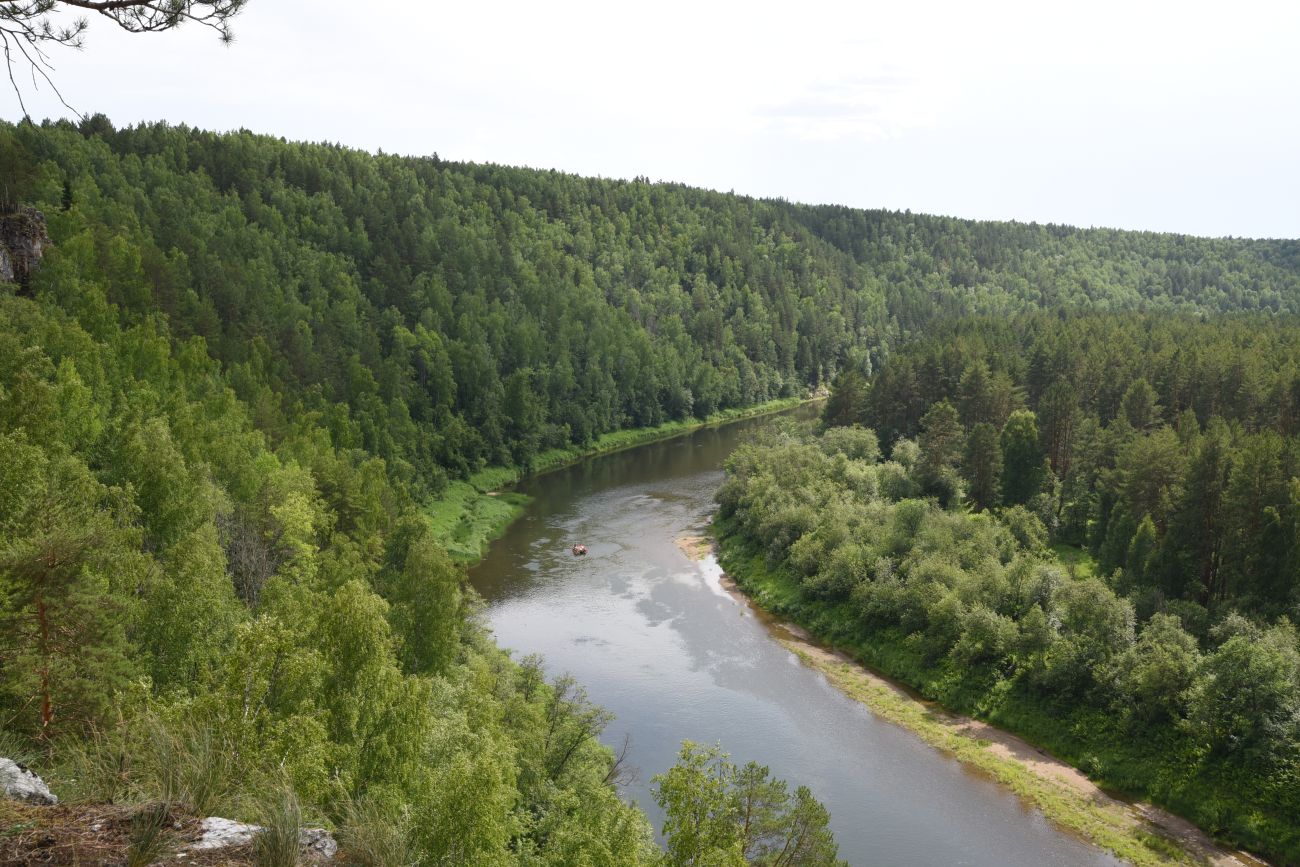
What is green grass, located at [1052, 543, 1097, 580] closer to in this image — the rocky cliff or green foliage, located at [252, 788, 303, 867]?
green foliage, located at [252, 788, 303, 867]

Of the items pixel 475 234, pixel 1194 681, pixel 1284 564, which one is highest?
pixel 475 234

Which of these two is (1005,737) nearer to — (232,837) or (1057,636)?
(1057,636)

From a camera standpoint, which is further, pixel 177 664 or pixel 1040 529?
pixel 1040 529

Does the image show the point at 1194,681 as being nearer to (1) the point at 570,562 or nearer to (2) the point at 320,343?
(1) the point at 570,562

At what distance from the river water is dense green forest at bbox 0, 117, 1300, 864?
387 centimetres

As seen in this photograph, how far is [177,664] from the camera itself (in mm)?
29266

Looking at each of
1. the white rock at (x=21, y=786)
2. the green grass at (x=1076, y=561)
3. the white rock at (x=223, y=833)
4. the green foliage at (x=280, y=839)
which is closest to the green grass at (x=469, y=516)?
the green grass at (x=1076, y=561)

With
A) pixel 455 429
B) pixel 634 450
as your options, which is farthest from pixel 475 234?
pixel 455 429

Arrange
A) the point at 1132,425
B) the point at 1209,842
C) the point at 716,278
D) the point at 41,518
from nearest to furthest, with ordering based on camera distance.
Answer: the point at 41,518
the point at 1209,842
the point at 1132,425
the point at 716,278

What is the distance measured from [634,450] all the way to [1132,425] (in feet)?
181

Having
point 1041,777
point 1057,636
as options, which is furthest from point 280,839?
point 1057,636

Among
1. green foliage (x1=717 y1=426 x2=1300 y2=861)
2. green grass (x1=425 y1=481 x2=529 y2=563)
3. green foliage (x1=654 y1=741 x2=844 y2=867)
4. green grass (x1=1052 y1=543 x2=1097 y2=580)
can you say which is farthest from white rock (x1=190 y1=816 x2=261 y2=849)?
green grass (x1=1052 y1=543 x2=1097 y2=580)

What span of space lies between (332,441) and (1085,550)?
56604mm

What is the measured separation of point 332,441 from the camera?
73.2m
